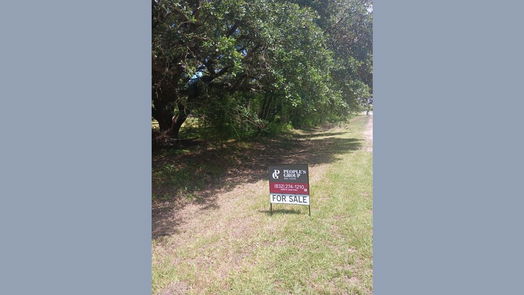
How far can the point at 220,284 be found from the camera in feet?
9.53

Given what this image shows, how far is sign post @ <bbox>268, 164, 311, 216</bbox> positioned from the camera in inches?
139

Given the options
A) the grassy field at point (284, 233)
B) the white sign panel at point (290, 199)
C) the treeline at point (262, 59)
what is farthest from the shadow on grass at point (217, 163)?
the treeline at point (262, 59)

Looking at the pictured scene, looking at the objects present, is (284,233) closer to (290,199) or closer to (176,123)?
(290,199)

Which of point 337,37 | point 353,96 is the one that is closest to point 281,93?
point 337,37

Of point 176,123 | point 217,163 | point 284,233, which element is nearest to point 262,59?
point 217,163

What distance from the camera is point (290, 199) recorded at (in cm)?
361

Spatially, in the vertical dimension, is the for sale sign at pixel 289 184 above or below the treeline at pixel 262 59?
below

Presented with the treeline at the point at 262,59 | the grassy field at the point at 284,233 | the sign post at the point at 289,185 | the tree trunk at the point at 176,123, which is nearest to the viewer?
the grassy field at the point at 284,233

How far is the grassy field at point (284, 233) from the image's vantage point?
2.87m

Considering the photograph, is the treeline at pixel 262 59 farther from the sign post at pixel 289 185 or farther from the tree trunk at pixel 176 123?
the sign post at pixel 289 185

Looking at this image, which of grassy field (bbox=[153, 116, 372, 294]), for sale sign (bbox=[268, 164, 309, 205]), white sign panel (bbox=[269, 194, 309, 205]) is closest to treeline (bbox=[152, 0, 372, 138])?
grassy field (bbox=[153, 116, 372, 294])

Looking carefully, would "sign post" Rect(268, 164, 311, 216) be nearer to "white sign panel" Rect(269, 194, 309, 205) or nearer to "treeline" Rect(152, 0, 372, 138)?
"white sign panel" Rect(269, 194, 309, 205)

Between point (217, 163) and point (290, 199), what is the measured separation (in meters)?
2.67

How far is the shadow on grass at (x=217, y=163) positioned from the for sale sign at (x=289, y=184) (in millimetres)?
187
